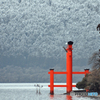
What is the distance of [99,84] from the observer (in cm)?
5531

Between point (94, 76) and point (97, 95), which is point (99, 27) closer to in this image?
point (94, 76)

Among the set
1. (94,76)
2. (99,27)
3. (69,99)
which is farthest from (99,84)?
(99,27)

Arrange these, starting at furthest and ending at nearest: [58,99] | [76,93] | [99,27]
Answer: [76,93] → [58,99] → [99,27]

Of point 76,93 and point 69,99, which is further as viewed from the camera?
point 76,93

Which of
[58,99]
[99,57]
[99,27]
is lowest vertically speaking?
[58,99]

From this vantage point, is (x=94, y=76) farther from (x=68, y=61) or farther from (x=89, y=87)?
(x=68, y=61)

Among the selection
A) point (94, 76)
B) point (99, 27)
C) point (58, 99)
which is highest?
point (99, 27)

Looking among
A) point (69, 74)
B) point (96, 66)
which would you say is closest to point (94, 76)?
point (96, 66)

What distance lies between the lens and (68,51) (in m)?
64.8

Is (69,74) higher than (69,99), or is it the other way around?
(69,74)

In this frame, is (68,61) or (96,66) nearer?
(96,66)

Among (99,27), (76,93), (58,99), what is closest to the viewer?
(99,27)

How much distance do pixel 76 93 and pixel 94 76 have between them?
977 cm

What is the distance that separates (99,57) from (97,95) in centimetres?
719
